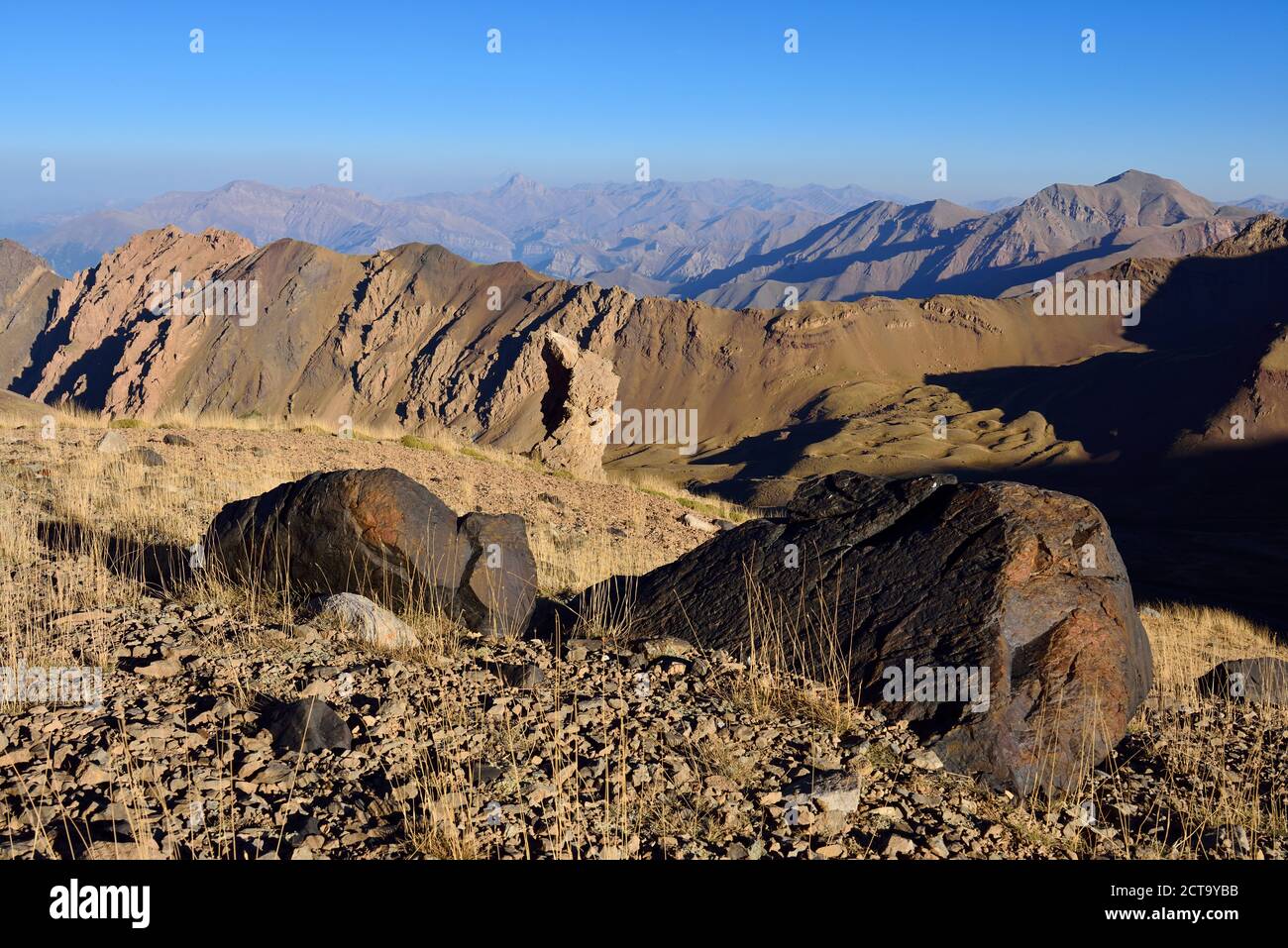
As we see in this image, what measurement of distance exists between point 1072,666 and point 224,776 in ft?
13.4

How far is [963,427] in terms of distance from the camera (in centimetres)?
5559

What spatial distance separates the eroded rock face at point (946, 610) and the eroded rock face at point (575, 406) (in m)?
19.7

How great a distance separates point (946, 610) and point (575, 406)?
72.9 feet

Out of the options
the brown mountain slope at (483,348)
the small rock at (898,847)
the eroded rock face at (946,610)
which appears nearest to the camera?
the small rock at (898,847)

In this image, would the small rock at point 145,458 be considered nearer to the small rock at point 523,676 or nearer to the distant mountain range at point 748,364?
the small rock at point 523,676

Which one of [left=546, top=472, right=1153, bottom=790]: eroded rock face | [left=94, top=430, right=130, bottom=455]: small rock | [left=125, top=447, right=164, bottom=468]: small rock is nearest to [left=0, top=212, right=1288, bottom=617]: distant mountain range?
[left=94, top=430, right=130, bottom=455]: small rock

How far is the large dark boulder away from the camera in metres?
5.81

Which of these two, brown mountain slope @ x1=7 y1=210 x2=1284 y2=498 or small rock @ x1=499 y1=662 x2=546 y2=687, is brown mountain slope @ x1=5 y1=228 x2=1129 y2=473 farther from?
small rock @ x1=499 y1=662 x2=546 y2=687

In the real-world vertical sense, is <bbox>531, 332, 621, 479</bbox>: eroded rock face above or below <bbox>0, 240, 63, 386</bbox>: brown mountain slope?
below

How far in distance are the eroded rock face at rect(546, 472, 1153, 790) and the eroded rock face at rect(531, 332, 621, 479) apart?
19.7m

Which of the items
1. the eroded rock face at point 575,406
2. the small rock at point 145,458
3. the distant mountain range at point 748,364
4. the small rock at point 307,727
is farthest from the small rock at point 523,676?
the distant mountain range at point 748,364

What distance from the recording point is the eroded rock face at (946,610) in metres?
4.29

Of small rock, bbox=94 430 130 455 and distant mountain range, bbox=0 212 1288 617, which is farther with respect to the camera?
distant mountain range, bbox=0 212 1288 617
